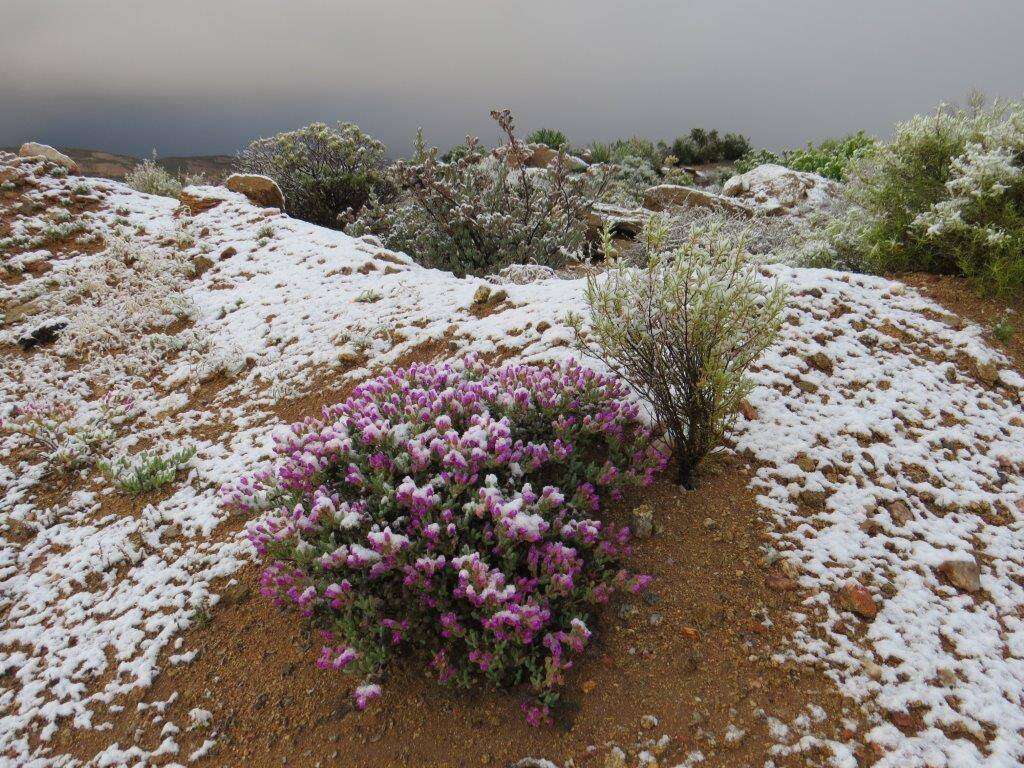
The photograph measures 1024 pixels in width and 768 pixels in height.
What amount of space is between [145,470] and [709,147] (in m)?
24.8

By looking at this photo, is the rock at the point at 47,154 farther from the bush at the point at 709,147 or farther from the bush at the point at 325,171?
the bush at the point at 709,147

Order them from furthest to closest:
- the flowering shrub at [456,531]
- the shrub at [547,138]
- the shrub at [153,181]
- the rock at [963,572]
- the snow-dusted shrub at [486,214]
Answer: the shrub at [547,138] < the shrub at [153,181] < the snow-dusted shrub at [486,214] < the rock at [963,572] < the flowering shrub at [456,531]

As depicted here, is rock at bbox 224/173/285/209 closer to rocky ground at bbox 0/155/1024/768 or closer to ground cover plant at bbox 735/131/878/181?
rocky ground at bbox 0/155/1024/768

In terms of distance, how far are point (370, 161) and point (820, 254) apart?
1159 cm

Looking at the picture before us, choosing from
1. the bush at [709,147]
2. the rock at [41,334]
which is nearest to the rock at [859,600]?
the rock at [41,334]

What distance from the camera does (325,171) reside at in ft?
46.9

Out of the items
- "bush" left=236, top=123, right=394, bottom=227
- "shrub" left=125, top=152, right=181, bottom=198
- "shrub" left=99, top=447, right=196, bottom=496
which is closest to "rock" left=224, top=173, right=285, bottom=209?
"bush" left=236, top=123, right=394, bottom=227

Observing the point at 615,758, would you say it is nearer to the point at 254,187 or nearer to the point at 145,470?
the point at 145,470

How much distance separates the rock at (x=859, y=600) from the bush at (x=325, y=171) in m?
13.7

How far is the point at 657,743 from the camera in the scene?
7.52 feet

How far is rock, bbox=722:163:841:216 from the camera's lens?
13797 mm

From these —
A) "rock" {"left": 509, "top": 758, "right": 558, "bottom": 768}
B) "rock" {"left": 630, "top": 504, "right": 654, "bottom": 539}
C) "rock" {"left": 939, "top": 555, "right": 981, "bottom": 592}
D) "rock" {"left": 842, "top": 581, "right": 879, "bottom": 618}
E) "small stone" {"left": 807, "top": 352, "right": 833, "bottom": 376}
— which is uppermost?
"small stone" {"left": 807, "top": 352, "right": 833, "bottom": 376}

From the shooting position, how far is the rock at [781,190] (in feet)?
45.3

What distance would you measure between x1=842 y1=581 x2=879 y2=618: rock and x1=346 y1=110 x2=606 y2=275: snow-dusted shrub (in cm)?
649
